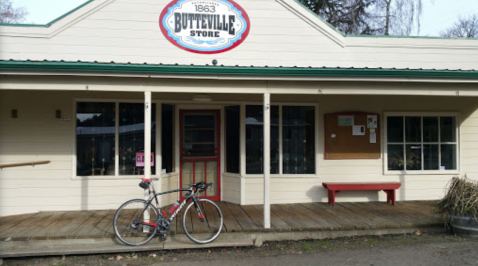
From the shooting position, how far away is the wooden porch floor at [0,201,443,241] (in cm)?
524

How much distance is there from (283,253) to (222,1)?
213 inches

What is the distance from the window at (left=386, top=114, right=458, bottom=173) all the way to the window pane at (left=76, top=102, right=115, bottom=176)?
19.7 feet

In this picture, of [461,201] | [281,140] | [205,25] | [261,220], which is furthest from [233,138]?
[461,201]

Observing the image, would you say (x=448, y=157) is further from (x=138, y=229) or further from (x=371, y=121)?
(x=138, y=229)

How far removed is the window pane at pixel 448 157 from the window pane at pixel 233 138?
4.73 m

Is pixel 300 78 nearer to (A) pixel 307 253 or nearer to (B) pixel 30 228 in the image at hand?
(A) pixel 307 253

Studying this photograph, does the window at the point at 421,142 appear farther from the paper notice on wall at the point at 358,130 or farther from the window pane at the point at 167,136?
the window pane at the point at 167,136

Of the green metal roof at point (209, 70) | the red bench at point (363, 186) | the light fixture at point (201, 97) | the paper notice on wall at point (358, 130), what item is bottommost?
the red bench at point (363, 186)

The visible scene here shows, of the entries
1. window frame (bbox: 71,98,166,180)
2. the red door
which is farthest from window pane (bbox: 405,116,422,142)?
window frame (bbox: 71,98,166,180)

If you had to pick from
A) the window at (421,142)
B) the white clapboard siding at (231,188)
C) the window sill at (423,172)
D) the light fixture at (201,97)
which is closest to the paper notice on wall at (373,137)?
the window at (421,142)

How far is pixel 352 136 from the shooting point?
7.50 metres

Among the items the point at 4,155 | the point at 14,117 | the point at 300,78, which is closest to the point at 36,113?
the point at 14,117

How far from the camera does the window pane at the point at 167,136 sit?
706cm

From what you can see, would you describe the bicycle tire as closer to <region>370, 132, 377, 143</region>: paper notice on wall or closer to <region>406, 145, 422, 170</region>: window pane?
<region>370, 132, 377, 143</region>: paper notice on wall
